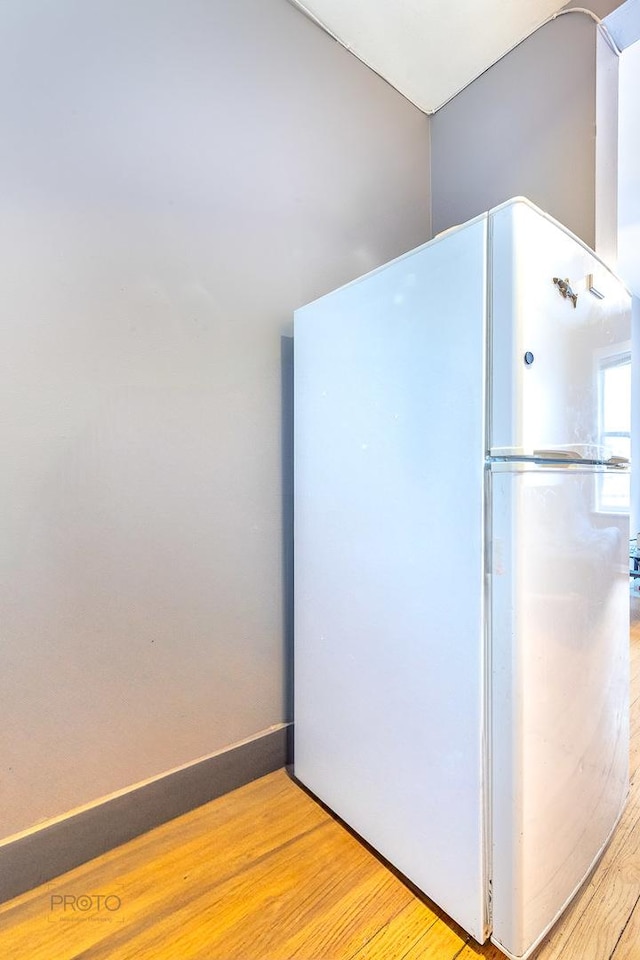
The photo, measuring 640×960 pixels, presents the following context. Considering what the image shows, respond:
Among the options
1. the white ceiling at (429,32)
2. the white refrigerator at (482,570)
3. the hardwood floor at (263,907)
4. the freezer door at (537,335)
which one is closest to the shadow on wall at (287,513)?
the white refrigerator at (482,570)

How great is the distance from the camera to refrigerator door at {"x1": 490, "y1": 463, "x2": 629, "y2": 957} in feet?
2.71

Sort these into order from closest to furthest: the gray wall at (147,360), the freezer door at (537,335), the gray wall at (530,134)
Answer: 1. the freezer door at (537,335)
2. the gray wall at (147,360)
3. the gray wall at (530,134)

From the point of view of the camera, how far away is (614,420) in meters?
1.13

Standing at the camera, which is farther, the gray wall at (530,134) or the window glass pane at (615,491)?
the gray wall at (530,134)

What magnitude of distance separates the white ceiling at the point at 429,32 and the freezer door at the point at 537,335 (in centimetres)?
113

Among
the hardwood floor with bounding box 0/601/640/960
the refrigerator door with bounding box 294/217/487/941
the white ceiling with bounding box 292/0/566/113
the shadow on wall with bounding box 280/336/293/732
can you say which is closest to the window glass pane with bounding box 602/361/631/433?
the refrigerator door with bounding box 294/217/487/941

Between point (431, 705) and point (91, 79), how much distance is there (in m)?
1.65

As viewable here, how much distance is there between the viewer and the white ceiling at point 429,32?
4.79ft

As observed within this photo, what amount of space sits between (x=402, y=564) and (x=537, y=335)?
53cm

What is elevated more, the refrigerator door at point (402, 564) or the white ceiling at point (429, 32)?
the white ceiling at point (429, 32)

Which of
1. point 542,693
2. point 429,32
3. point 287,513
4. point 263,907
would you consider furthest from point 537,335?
point 429,32

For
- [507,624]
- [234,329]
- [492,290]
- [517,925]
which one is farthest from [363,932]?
[234,329]

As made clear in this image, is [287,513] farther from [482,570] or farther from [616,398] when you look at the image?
[616,398]

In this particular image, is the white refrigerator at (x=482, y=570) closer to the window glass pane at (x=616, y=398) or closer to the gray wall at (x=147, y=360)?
the window glass pane at (x=616, y=398)
